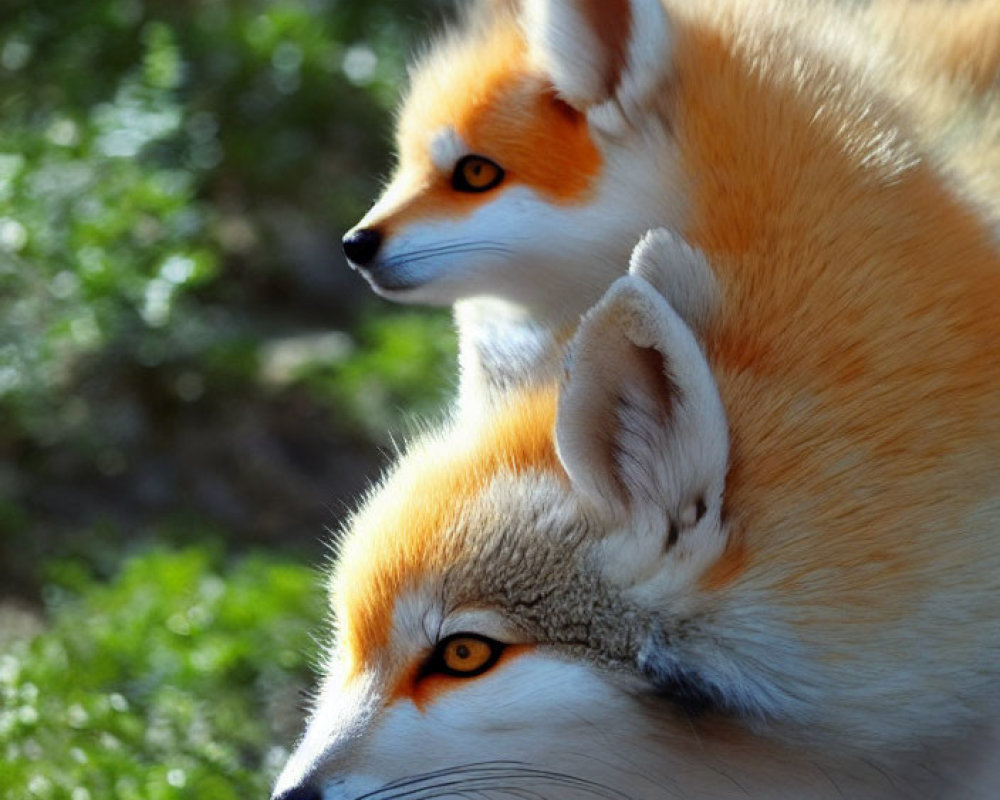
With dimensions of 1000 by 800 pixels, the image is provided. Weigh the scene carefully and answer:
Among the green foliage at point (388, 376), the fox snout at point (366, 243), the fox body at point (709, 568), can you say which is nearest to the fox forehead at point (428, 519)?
the fox body at point (709, 568)

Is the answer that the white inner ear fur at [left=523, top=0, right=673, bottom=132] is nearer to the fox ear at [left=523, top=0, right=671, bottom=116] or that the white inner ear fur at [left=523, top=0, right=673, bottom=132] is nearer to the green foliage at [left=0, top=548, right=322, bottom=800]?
the fox ear at [left=523, top=0, right=671, bottom=116]

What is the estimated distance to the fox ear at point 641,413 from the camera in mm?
2455

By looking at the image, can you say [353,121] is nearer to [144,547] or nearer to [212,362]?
[212,362]

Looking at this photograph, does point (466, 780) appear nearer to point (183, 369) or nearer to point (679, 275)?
point (679, 275)

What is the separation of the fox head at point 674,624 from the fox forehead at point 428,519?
0.08ft

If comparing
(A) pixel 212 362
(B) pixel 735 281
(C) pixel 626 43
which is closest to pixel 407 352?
(A) pixel 212 362

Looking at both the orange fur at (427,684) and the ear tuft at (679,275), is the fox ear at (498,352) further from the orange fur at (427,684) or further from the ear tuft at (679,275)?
the orange fur at (427,684)

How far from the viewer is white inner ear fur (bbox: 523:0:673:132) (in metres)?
3.75

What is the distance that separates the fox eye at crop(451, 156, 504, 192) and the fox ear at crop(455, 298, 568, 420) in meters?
0.31

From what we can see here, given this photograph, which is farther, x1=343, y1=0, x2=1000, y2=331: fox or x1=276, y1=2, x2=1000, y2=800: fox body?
x1=343, y1=0, x2=1000, y2=331: fox

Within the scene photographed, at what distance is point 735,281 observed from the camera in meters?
2.81

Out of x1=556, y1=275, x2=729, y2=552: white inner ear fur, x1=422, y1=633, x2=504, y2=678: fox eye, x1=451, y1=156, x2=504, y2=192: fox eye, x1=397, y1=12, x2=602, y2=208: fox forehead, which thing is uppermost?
x1=556, y1=275, x2=729, y2=552: white inner ear fur

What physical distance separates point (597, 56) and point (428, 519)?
164 cm

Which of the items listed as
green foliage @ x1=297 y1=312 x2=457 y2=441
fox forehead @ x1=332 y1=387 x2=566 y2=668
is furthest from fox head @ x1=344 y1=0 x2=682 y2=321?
green foliage @ x1=297 y1=312 x2=457 y2=441
